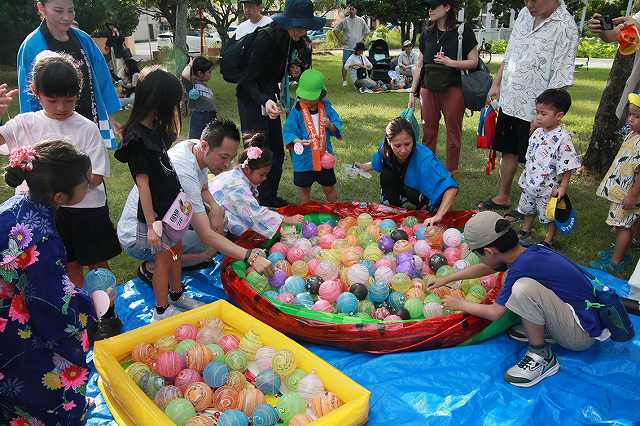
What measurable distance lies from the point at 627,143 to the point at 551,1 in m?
1.34

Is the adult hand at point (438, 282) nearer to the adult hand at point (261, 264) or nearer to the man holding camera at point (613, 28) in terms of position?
the adult hand at point (261, 264)

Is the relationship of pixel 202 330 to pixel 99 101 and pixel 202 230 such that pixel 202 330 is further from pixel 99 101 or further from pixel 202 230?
pixel 99 101

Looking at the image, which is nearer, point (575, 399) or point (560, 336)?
point (575, 399)

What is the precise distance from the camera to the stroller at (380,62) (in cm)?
1348

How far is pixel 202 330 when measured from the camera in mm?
2865

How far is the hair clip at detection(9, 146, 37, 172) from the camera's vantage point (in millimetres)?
1905

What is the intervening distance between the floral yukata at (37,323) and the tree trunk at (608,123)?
520cm

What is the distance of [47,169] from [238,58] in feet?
9.34

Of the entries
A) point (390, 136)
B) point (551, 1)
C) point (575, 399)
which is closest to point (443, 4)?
point (551, 1)

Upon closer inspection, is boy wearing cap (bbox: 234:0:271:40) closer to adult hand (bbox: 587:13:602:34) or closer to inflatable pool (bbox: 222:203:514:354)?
adult hand (bbox: 587:13:602:34)

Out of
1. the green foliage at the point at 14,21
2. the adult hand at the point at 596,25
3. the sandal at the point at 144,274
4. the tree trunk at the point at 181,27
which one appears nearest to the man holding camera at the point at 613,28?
the adult hand at the point at 596,25

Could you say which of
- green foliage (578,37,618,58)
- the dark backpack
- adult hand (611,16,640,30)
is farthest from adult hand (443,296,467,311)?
green foliage (578,37,618,58)

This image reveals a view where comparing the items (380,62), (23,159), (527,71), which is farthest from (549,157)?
(380,62)

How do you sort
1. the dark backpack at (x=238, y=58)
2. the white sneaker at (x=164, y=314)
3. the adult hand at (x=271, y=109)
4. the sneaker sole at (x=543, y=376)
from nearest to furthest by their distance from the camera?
the sneaker sole at (x=543, y=376) < the white sneaker at (x=164, y=314) < the adult hand at (x=271, y=109) < the dark backpack at (x=238, y=58)
